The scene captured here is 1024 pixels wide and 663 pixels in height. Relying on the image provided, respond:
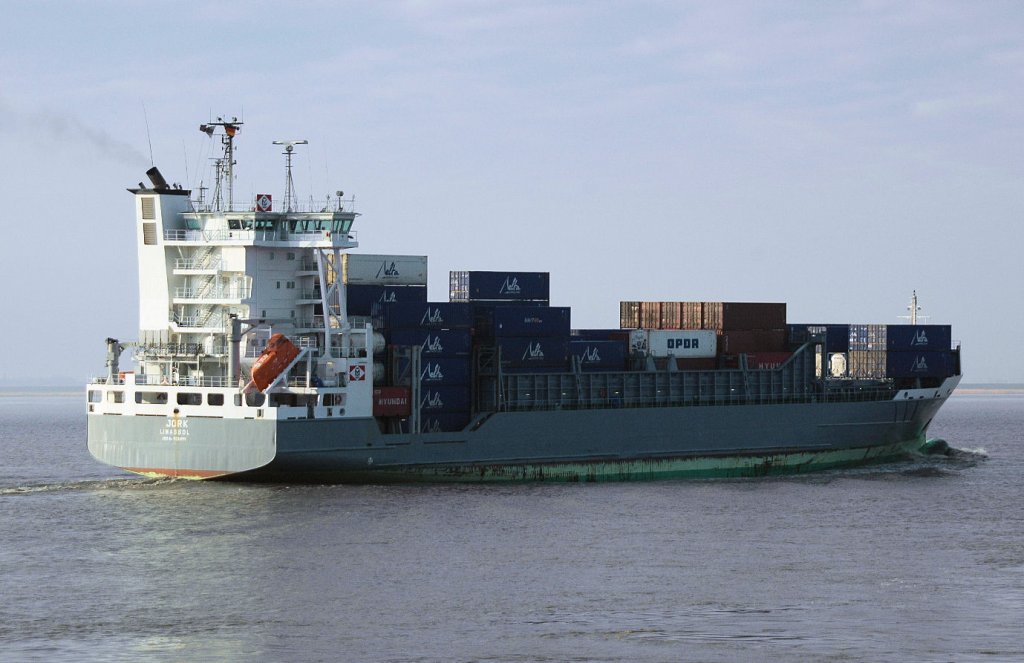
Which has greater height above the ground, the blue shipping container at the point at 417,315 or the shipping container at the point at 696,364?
the blue shipping container at the point at 417,315

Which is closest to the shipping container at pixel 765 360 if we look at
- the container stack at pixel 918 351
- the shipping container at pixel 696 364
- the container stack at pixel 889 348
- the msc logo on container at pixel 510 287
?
the shipping container at pixel 696 364

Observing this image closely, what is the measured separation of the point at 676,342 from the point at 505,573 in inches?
1162

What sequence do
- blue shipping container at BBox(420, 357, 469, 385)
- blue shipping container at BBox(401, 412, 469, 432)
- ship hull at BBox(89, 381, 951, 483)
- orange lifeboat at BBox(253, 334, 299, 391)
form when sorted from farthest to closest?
blue shipping container at BBox(401, 412, 469, 432) < blue shipping container at BBox(420, 357, 469, 385) < ship hull at BBox(89, 381, 951, 483) < orange lifeboat at BBox(253, 334, 299, 391)

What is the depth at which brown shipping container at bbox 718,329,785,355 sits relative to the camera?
65.4m

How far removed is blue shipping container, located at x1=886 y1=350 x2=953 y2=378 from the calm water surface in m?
15.9

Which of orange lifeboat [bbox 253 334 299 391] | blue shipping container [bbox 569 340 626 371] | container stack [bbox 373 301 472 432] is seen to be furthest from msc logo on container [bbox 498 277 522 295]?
orange lifeboat [bbox 253 334 299 391]

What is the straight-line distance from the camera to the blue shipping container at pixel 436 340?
171 ft

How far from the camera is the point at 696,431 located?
199ft

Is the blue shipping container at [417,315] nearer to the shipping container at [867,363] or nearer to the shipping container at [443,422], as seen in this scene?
the shipping container at [443,422]

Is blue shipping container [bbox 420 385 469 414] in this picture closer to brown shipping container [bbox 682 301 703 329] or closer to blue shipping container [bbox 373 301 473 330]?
blue shipping container [bbox 373 301 473 330]

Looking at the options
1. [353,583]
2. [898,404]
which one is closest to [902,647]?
[353,583]

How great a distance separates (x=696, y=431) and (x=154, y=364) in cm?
2255

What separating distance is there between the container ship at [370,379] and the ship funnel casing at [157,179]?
8 cm

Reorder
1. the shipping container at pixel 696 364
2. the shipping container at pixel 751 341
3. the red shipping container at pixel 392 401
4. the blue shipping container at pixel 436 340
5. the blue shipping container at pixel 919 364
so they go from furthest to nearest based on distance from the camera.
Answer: the blue shipping container at pixel 919 364
the shipping container at pixel 751 341
the shipping container at pixel 696 364
the blue shipping container at pixel 436 340
the red shipping container at pixel 392 401
